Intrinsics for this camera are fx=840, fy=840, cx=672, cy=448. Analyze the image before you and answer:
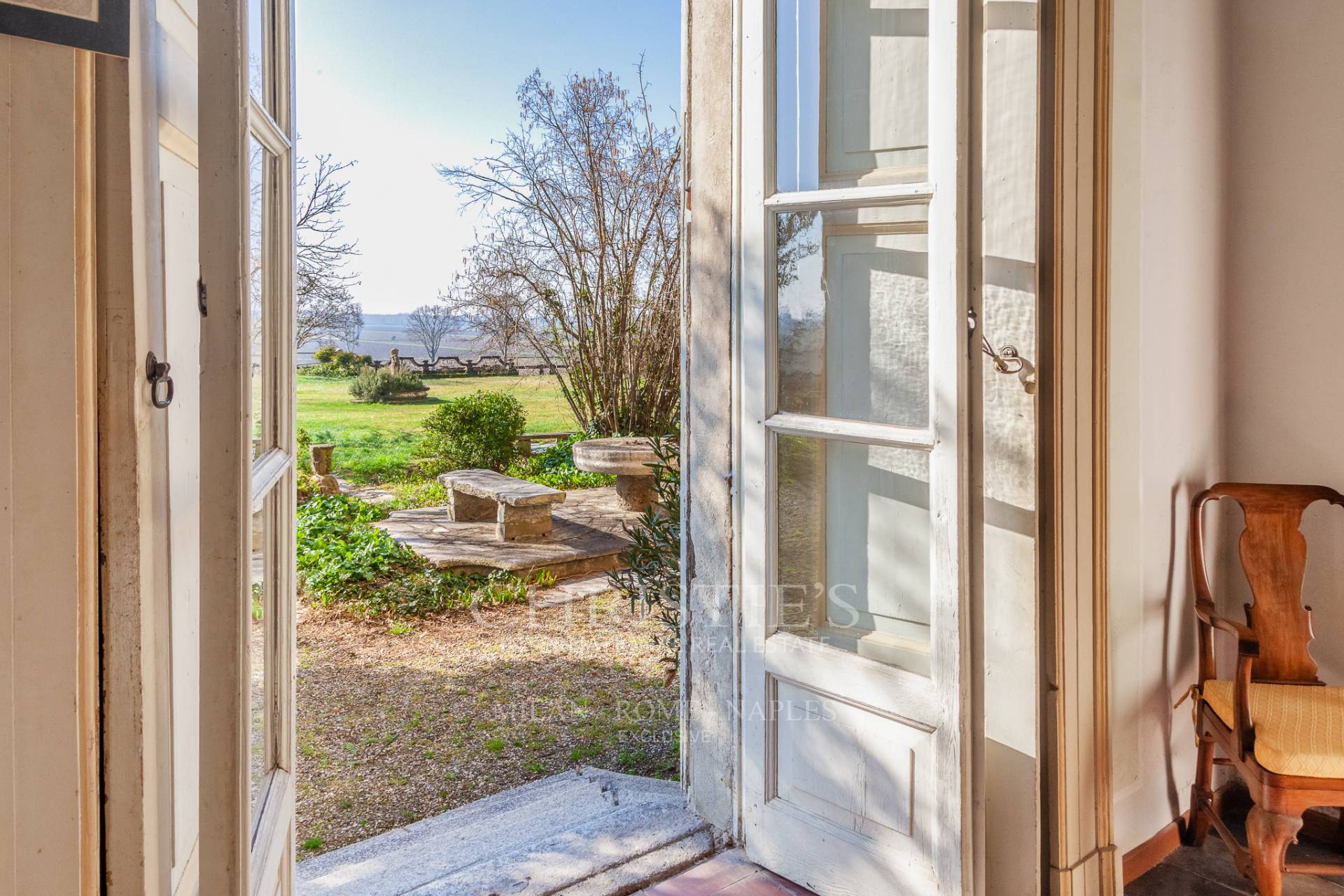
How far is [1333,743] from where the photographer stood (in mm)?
1820

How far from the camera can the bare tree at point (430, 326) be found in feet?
31.9

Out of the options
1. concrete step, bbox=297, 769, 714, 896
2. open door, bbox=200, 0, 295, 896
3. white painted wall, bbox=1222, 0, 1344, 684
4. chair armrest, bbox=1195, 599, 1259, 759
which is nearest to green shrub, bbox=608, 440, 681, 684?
concrete step, bbox=297, 769, 714, 896

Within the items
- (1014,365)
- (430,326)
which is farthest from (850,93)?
(430,326)

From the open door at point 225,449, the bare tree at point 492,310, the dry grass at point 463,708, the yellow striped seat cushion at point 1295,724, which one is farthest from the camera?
the bare tree at point 492,310

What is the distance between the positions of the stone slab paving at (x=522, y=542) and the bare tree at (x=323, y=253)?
7.96ft

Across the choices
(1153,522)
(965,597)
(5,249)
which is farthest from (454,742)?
(5,249)

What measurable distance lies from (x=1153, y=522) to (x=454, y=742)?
2640mm

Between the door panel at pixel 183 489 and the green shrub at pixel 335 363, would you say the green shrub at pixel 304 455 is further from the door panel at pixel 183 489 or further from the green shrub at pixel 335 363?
the door panel at pixel 183 489

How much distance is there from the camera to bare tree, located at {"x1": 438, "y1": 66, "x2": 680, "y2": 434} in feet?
26.2

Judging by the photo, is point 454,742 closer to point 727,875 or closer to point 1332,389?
point 727,875

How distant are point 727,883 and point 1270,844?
1.20 m

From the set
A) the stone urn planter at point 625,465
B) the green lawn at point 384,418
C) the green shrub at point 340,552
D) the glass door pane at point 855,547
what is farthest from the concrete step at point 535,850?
the green lawn at point 384,418

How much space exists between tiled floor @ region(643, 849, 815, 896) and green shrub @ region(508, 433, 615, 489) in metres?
5.67

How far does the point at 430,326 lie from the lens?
1005 centimetres
